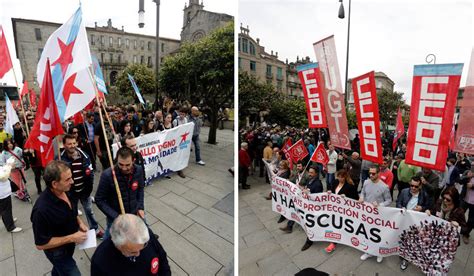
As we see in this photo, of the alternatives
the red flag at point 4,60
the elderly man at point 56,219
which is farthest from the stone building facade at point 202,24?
the elderly man at point 56,219

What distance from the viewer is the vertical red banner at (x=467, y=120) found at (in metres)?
3.56

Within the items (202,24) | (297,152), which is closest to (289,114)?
(202,24)

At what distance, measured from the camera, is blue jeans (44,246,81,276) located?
2346 millimetres

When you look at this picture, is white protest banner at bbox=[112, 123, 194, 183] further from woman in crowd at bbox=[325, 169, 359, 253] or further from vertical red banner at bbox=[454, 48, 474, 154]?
vertical red banner at bbox=[454, 48, 474, 154]

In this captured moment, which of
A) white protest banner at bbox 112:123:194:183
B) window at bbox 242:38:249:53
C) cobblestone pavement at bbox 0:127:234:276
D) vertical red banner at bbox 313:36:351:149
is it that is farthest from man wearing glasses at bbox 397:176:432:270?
window at bbox 242:38:249:53

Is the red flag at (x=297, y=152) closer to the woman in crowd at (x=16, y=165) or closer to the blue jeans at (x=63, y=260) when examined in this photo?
the blue jeans at (x=63, y=260)

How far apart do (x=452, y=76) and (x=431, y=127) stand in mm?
590

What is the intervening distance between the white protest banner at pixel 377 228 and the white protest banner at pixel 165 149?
2.54 metres

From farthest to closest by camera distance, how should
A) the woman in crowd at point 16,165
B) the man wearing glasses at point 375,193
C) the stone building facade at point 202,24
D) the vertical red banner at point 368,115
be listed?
the stone building facade at point 202,24 → the woman in crowd at point 16,165 → the man wearing glasses at point 375,193 → the vertical red banner at point 368,115

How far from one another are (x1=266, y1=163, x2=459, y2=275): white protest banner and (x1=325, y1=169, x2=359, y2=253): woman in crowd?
11cm

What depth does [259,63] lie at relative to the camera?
36312 millimetres

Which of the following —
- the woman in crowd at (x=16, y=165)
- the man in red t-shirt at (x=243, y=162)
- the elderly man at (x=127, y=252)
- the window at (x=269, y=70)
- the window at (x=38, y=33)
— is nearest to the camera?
the elderly man at (x=127, y=252)

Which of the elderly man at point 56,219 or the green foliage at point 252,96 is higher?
the green foliage at point 252,96

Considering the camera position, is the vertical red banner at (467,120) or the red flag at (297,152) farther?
the red flag at (297,152)
